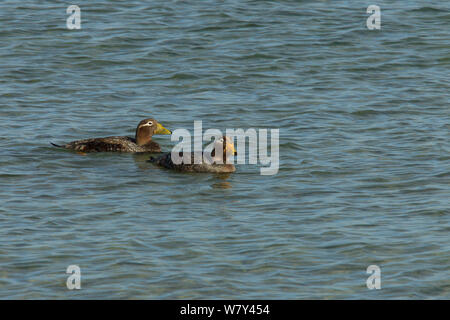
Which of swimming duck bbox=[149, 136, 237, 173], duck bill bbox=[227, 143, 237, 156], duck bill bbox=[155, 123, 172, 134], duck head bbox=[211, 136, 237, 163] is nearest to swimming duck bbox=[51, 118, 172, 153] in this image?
duck bill bbox=[155, 123, 172, 134]

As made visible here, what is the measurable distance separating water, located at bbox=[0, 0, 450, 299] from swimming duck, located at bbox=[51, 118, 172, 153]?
0.65 feet

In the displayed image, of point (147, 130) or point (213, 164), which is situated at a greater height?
point (147, 130)

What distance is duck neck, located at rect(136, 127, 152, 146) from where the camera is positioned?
16.2 meters

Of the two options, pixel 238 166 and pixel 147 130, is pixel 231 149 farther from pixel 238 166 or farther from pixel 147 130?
pixel 147 130

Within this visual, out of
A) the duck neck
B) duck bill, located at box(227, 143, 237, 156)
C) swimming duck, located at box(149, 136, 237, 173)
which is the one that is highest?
the duck neck

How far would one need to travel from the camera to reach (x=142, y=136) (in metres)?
16.2

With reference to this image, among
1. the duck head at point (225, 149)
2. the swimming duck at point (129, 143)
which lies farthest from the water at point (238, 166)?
the duck head at point (225, 149)

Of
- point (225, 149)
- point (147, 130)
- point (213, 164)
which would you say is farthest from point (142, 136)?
point (225, 149)

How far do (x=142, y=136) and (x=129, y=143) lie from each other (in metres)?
0.28

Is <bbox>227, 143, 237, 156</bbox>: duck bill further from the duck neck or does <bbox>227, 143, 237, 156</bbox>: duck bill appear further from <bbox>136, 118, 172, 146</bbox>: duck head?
the duck neck

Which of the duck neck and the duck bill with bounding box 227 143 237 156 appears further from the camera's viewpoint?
the duck neck

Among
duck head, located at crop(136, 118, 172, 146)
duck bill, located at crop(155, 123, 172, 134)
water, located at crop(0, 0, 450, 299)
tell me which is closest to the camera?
water, located at crop(0, 0, 450, 299)

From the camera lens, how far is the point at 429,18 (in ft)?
81.4
